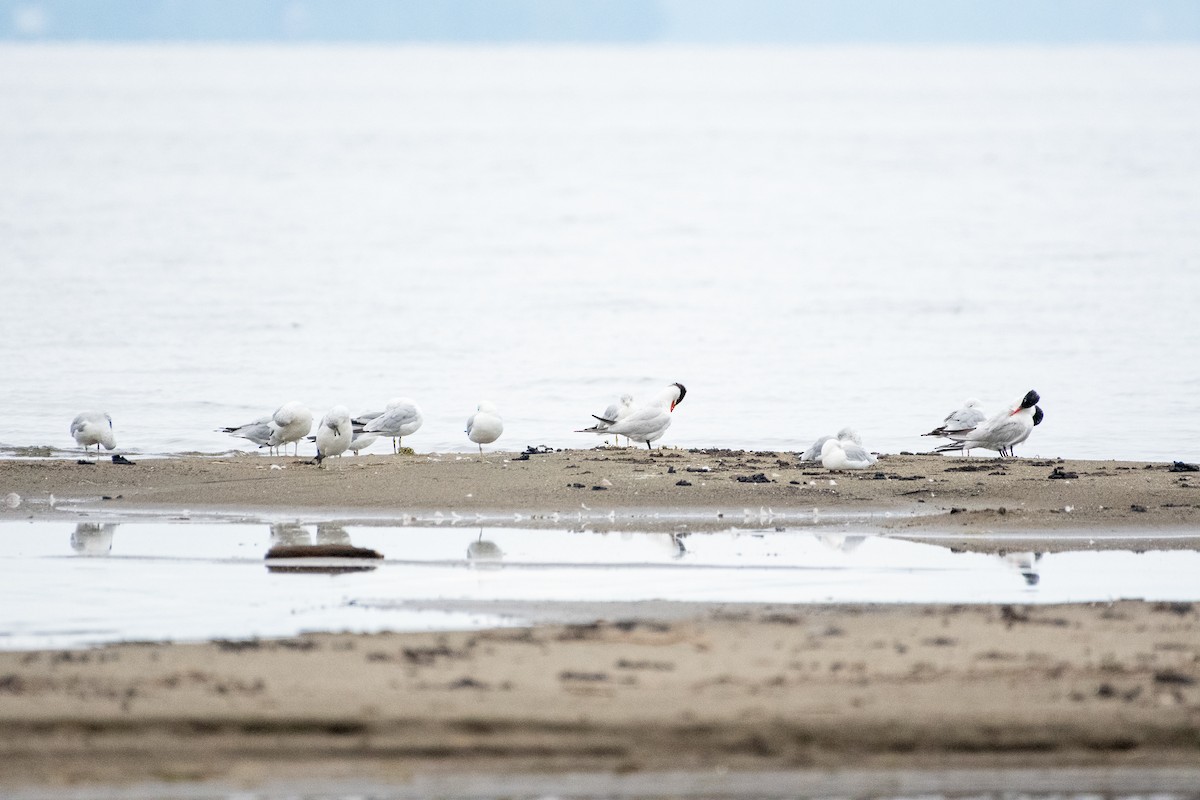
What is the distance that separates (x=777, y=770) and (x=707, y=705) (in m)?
0.46

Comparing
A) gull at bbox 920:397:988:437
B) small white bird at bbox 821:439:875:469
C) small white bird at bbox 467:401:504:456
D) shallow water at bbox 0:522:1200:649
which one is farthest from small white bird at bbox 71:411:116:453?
gull at bbox 920:397:988:437

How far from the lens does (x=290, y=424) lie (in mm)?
15641

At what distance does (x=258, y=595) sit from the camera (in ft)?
30.5

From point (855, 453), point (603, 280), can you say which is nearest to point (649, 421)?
point (855, 453)

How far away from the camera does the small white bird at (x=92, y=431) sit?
1636 centimetres

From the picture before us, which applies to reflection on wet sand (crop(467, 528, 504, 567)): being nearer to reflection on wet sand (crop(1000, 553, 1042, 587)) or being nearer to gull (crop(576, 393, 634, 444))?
reflection on wet sand (crop(1000, 553, 1042, 587))

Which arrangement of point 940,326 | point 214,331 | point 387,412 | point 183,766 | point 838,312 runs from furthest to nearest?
point 838,312 → point 940,326 → point 214,331 → point 387,412 → point 183,766

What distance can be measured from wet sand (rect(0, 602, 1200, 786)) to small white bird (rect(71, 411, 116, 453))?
29.3 feet

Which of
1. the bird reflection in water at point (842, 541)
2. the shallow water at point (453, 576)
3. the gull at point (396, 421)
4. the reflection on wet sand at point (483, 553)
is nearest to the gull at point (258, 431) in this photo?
the gull at point (396, 421)

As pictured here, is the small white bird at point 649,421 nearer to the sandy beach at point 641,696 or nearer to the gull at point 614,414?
the gull at point 614,414

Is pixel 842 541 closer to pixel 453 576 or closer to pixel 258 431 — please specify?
pixel 453 576

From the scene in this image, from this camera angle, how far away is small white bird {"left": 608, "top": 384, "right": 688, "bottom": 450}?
51.8 feet

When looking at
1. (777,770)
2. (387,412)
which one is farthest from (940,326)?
(777,770)

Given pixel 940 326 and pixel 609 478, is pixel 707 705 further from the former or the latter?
pixel 940 326
